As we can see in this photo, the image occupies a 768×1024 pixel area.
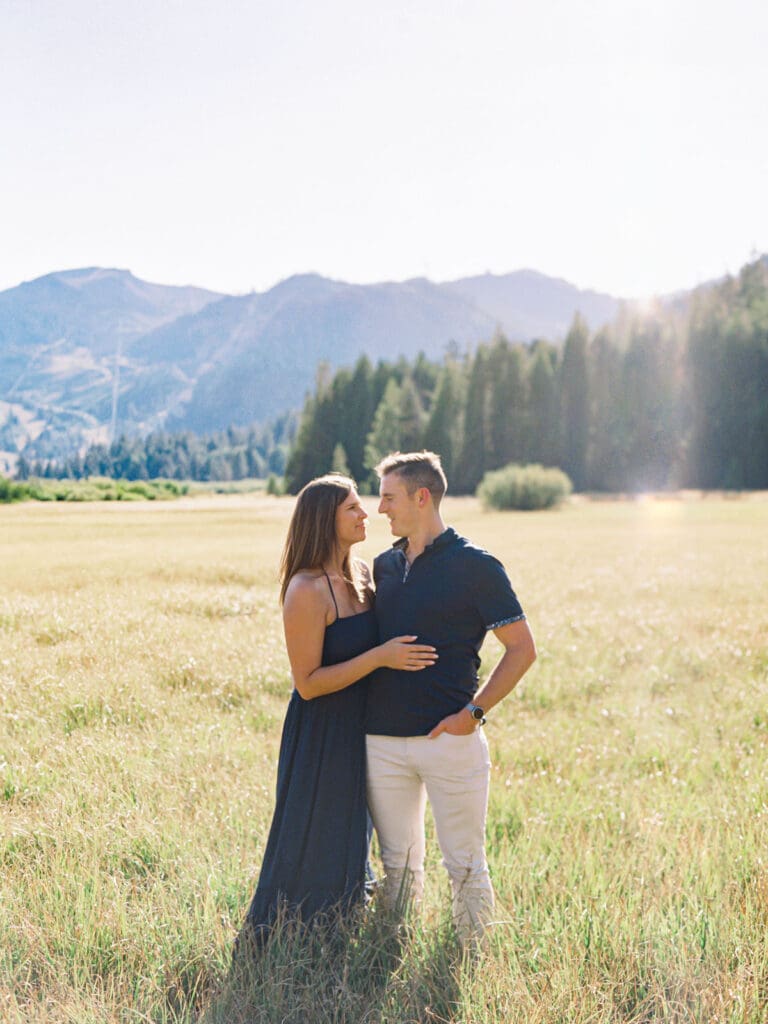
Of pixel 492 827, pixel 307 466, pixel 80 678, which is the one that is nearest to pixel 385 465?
pixel 492 827

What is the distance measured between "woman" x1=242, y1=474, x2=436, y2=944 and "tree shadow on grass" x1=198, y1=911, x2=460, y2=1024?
0.15m

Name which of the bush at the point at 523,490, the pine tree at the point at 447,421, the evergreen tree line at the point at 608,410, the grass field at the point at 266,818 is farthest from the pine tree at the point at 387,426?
the grass field at the point at 266,818

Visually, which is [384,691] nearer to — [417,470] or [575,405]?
[417,470]

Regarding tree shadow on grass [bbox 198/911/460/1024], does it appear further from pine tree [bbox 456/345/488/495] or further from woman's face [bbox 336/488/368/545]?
pine tree [bbox 456/345/488/495]

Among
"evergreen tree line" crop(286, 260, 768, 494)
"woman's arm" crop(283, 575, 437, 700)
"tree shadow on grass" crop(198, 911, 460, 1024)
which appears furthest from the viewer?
"evergreen tree line" crop(286, 260, 768, 494)

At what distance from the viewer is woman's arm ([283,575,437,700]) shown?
4.17 meters

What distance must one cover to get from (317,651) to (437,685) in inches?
26.6

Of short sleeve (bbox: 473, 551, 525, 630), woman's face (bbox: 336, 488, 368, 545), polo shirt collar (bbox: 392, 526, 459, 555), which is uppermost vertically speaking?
woman's face (bbox: 336, 488, 368, 545)

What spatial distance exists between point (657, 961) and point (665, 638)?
10504 mm

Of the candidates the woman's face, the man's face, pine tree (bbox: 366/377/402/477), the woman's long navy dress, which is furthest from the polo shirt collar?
pine tree (bbox: 366/377/402/477)

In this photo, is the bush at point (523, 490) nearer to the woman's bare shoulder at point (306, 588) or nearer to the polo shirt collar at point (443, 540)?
the polo shirt collar at point (443, 540)

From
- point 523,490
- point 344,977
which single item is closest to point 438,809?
point 344,977

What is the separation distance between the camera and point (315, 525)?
4277 mm

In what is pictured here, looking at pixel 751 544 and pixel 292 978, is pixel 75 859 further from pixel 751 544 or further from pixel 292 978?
pixel 751 544
